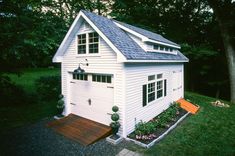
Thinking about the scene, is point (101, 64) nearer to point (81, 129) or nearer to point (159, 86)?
point (81, 129)

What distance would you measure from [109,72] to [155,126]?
4038 mm

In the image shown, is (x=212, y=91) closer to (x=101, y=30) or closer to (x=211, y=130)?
(x=211, y=130)

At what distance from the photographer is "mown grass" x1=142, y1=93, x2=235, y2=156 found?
9.40 meters

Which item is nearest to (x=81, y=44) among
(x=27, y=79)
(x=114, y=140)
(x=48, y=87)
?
(x=114, y=140)

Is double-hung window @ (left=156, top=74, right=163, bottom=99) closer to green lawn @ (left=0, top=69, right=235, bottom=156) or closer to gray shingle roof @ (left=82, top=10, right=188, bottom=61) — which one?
gray shingle roof @ (left=82, top=10, right=188, bottom=61)

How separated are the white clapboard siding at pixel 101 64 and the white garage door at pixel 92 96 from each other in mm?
397

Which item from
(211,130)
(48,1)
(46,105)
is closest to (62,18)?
(48,1)

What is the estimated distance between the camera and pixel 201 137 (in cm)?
1100

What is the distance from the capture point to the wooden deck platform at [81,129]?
1030cm

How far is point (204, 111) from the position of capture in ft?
52.5

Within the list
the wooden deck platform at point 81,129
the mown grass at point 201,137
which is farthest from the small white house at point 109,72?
the mown grass at point 201,137

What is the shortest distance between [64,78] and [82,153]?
19.5 ft

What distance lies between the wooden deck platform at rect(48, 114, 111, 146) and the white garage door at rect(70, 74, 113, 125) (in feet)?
1.35

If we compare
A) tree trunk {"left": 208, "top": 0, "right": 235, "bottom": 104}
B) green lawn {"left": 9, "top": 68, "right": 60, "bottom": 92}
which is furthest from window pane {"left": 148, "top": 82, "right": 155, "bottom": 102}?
green lawn {"left": 9, "top": 68, "right": 60, "bottom": 92}
